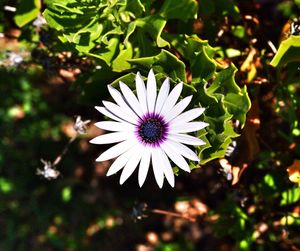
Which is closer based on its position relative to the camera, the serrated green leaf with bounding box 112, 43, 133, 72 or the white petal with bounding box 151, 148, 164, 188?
the white petal with bounding box 151, 148, 164, 188

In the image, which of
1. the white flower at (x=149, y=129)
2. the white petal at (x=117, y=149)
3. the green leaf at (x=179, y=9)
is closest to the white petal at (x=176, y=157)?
the white flower at (x=149, y=129)

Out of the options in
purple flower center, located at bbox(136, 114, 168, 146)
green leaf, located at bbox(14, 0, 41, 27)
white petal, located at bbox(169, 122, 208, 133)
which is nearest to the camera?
white petal, located at bbox(169, 122, 208, 133)

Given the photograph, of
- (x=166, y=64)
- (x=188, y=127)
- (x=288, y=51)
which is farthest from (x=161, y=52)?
(x=288, y=51)

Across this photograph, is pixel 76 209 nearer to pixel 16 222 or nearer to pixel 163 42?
pixel 16 222

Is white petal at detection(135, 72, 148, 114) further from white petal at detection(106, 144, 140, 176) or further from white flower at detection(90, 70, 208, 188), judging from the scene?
white petal at detection(106, 144, 140, 176)

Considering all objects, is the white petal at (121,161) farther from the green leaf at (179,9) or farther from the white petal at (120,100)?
the green leaf at (179,9)

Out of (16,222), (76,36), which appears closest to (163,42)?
(76,36)

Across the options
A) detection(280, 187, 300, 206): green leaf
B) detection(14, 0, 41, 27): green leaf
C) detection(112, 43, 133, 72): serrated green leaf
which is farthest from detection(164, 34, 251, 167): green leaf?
detection(14, 0, 41, 27): green leaf
